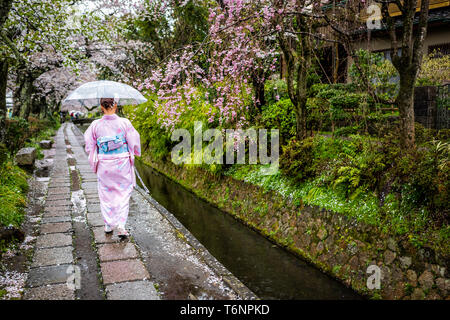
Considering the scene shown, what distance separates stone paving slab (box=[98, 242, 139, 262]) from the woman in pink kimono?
289mm

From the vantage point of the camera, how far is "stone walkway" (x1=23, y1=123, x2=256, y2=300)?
3.83 meters

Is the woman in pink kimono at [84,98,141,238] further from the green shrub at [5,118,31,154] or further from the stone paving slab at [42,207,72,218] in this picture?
the green shrub at [5,118,31,154]

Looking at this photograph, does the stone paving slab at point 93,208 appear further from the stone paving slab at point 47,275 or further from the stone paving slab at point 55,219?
the stone paving slab at point 47,275

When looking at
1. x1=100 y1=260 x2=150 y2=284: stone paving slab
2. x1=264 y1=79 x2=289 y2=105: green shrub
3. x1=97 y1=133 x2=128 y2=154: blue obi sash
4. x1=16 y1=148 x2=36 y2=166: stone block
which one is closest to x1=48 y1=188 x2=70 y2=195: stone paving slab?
x1=16 y1=148 x2=36 y2=166: stone block

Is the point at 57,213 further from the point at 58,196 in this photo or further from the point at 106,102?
the point at 106,102

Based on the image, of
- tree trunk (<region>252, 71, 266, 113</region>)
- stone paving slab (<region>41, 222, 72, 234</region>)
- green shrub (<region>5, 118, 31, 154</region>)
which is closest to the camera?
stone paving slab (<region>41, 222, 72, 234</region>)

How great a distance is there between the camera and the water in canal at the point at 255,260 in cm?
558

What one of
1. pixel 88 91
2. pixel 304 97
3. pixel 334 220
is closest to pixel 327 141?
pixel 304 97

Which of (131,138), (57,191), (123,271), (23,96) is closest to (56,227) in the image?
(131,138)

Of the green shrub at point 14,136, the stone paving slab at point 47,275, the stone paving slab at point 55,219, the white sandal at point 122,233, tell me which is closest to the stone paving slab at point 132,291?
the stone paving slab at point 47,275

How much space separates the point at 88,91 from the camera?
562 centimetres
